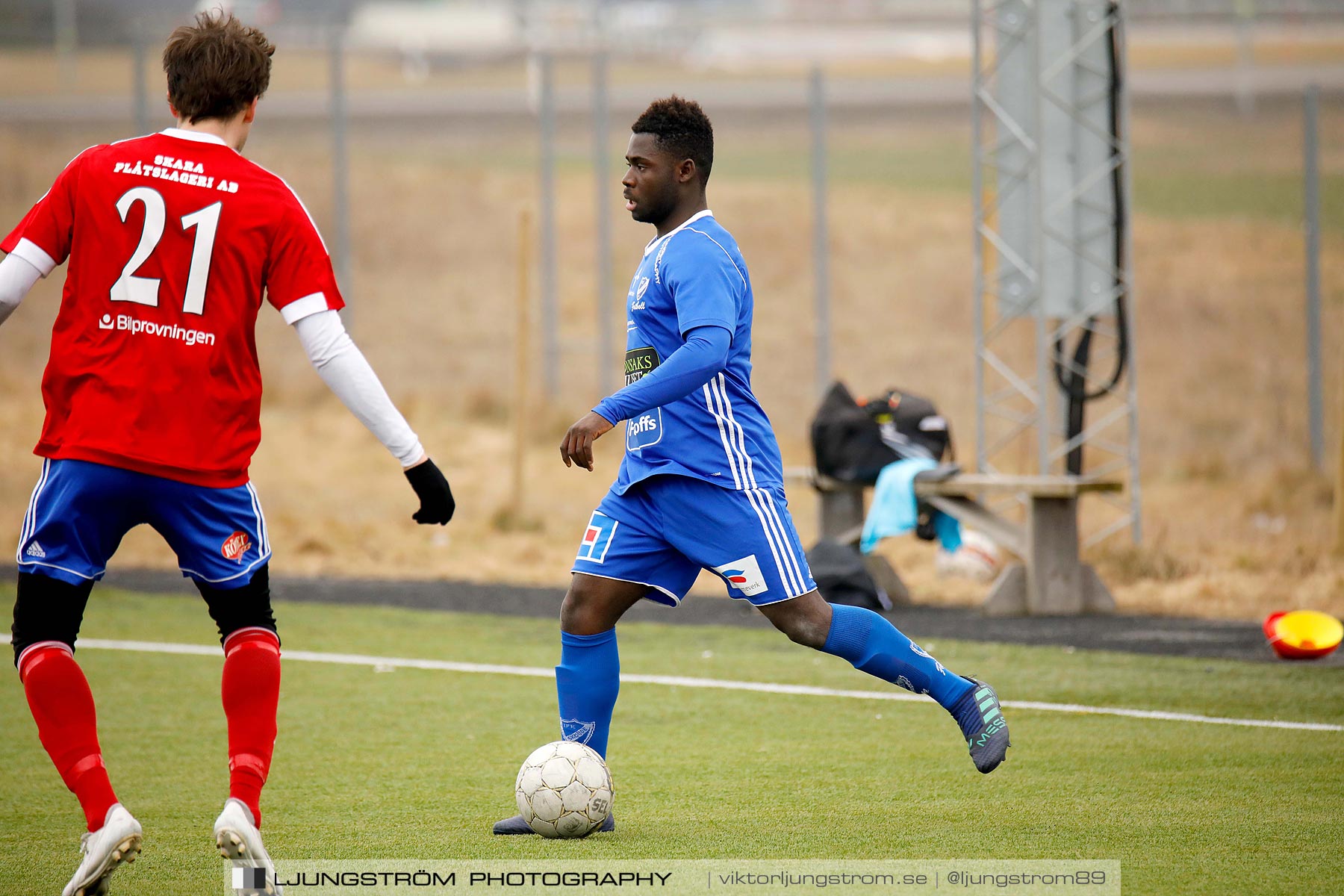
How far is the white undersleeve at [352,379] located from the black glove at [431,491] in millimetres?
44

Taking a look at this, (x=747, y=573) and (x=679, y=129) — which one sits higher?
(x=679, y=129)

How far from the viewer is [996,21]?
10.2 m

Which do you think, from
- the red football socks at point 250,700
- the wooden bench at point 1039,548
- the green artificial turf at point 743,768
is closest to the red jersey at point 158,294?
the red football socks at point 250,700

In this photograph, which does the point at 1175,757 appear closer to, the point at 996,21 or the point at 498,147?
the point at 996,21

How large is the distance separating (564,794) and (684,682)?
300 cm

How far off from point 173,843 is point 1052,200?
7323 mm

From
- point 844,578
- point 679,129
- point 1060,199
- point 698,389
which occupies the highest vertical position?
point 1060,199

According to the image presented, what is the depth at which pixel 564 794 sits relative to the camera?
176 inches

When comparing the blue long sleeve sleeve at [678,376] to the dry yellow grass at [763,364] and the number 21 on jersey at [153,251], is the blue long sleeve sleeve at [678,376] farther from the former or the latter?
the dry yellow grass at [763,364]

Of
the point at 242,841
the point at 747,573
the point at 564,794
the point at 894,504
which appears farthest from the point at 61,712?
the point at 894,504

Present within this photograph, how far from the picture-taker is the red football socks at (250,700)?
389cm

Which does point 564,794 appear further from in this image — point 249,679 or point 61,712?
point 61,712

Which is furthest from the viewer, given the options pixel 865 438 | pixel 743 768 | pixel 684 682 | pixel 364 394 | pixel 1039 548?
pixel 865 438

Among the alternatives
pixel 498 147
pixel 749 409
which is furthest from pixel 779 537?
pixel 498 147
